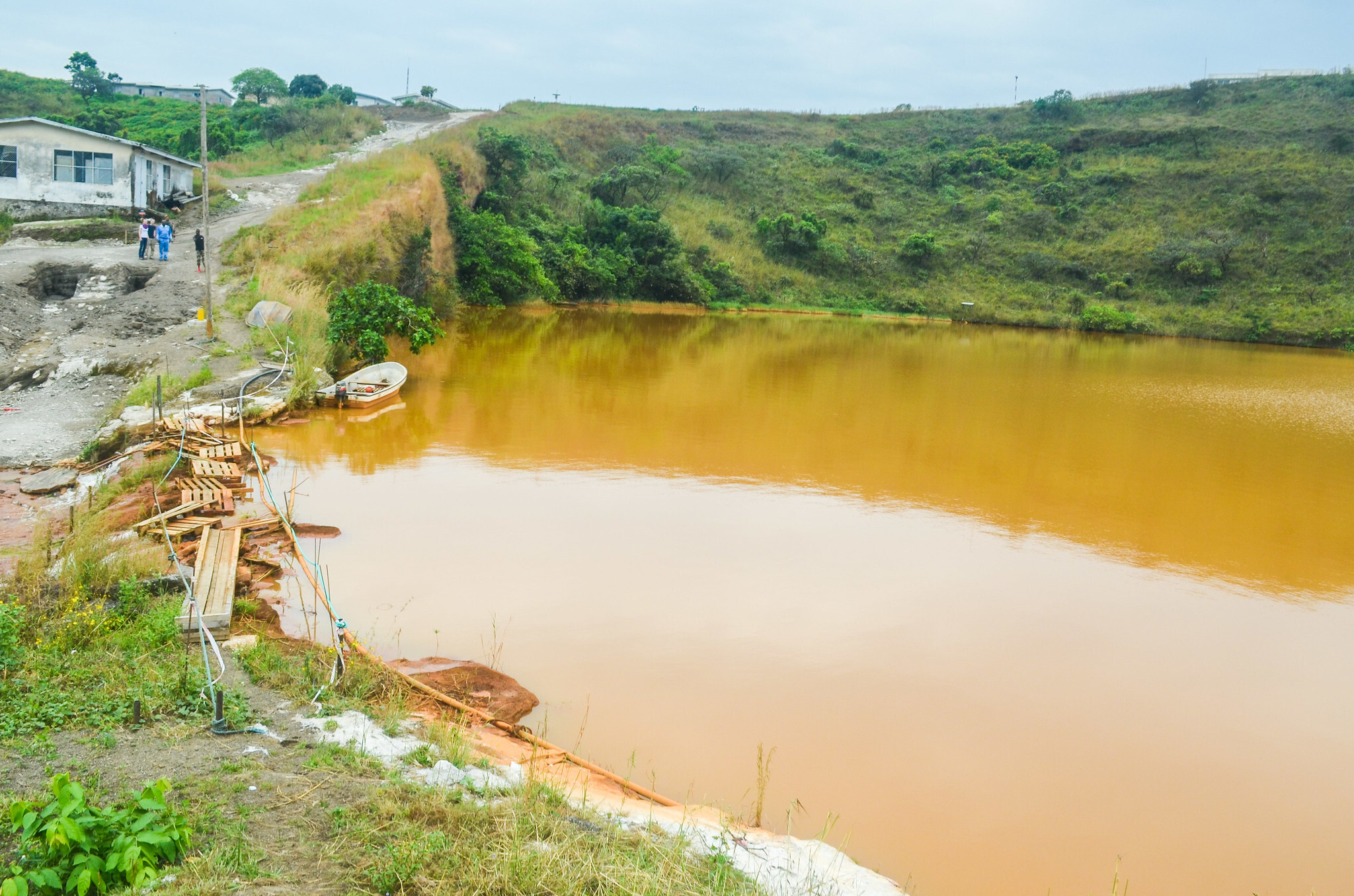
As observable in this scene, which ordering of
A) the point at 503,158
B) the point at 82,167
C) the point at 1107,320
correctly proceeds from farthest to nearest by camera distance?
the point at 1107,320
the point at 503,158
the point at 82,167

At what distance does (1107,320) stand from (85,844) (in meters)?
47.7

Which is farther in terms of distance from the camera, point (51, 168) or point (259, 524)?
point (51, 168)


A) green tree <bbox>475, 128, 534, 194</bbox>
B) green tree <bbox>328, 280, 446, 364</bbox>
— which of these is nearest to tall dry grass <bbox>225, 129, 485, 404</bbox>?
green tree <bbox>328, 280, 446, 364</bbox>

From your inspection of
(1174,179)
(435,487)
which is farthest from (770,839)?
(1174,179)

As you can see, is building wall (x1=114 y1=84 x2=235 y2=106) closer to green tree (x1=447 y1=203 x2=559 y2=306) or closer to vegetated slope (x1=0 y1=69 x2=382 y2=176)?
vegetated slope (x1=0 y1=69 x2=382 y2=176)

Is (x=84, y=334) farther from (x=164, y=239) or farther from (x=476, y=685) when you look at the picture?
(x=476, y=685)

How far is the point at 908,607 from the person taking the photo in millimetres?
9500

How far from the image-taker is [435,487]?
493 inches

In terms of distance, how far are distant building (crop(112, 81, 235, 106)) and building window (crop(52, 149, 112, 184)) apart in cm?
4640

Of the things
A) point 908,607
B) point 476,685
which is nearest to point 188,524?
point 476,685

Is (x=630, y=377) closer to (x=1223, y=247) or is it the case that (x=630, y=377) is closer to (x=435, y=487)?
(x=435, y=487)

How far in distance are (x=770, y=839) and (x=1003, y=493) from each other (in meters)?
9.92

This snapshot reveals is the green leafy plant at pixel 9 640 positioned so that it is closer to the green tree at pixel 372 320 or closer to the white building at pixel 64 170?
the green tree at pixel 372 320

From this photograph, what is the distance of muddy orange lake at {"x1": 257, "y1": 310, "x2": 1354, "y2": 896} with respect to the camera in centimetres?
629
